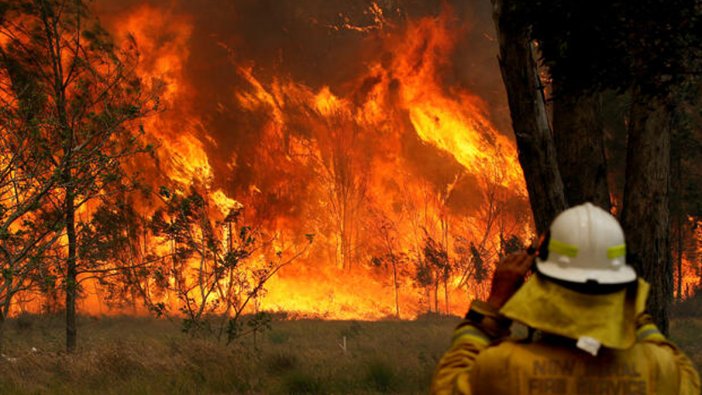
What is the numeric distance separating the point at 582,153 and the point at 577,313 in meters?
4.66

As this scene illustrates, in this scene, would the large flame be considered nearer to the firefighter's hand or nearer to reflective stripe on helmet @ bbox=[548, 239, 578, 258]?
the firefighter's hand

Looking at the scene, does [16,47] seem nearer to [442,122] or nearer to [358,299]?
[358,299]

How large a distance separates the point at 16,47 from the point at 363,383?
1038cm

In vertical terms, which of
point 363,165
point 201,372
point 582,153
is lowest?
point 201,372

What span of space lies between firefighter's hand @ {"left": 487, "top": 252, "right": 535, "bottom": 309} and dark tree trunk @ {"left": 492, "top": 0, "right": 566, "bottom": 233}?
3.95 meters

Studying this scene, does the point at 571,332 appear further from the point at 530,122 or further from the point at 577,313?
the point at 530,122

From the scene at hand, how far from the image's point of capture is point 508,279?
2297 mm

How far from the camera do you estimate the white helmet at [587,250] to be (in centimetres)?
209

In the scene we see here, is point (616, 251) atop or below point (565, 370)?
atop

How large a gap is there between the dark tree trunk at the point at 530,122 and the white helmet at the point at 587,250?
158 inches

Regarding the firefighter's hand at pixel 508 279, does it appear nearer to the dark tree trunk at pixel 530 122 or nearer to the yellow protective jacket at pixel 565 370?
the yellow protective jacket at pixel 565 370

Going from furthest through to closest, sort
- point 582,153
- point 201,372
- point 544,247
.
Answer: point 201,372, point 582,153, point 544,247

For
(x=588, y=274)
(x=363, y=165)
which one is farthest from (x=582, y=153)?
(x=363, y=165)

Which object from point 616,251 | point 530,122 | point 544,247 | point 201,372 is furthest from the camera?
point 201,372
